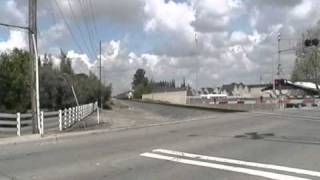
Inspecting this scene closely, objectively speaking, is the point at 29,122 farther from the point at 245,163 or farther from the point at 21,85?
the point at 245,163

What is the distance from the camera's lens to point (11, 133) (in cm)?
2803

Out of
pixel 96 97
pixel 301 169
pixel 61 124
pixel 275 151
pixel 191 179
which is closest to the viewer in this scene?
pixel 191 179

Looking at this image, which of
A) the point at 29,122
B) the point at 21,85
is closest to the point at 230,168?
the point at 29,122

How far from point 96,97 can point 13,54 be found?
44999 millimetres

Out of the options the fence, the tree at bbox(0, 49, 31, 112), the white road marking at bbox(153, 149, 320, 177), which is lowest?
the white road marking at bbox(153, 149, 320, 177)

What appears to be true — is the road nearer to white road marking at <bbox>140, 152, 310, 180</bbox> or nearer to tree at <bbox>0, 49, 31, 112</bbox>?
white road marking at <bbox>140, 152, 310, 180</bbox>

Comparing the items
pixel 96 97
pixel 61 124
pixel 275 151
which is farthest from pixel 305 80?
pixel 275 151

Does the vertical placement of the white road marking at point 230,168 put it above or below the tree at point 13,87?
below

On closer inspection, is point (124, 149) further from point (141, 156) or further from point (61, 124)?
A: point (61, 124)

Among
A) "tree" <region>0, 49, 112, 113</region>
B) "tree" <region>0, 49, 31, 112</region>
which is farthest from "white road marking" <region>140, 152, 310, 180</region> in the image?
"tree" <region>0, 49, 31, 112</region>

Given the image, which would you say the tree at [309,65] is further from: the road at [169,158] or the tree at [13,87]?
the road at [169,158]

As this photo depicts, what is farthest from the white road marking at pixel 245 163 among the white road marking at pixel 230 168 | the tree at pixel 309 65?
the tree at pixel 309 65

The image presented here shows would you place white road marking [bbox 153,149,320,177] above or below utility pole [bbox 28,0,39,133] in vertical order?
below

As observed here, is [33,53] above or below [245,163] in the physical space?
above
